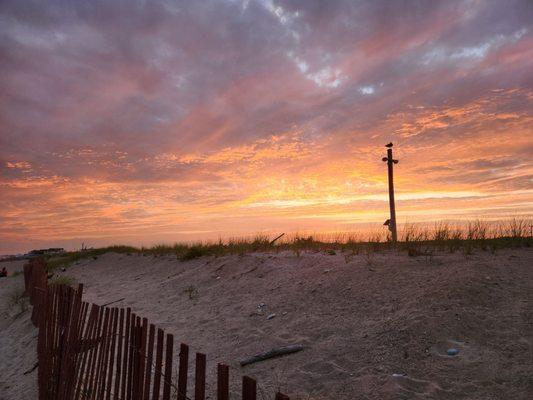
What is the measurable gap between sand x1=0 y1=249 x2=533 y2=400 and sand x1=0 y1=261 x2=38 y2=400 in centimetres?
272

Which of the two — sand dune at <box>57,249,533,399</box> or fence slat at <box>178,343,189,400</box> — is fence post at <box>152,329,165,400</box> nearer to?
fence slat at <box>178,343,189,400</box>

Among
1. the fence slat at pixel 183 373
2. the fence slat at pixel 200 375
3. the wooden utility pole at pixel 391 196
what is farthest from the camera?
the wooden utility pole at pixel 391 196

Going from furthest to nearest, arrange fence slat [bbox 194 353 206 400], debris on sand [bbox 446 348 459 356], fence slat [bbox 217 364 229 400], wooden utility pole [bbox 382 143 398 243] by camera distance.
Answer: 1. wooden utility pole [bbox 382 143 398 243]
2. debris on sand [bbox 446 348 459 356]
3. fence slat [bbox 194 353 206 400]
4. fence slat [bbox 217 364 229 400]

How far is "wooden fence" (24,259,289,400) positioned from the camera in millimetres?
3776

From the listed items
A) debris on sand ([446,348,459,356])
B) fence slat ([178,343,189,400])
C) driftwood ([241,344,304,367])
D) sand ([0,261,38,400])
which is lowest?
sand ([0,261,38,400])

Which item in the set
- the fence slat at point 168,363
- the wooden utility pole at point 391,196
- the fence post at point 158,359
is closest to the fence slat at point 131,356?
the fence post at point 158,359

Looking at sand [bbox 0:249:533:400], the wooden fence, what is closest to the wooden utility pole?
sand [bbox 0:249:533:400]

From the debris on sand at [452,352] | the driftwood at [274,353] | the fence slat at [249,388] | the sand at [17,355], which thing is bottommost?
the sand at [17,355]

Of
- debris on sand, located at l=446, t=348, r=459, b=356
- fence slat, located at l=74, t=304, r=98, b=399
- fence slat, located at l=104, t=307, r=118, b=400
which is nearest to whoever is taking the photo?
fence slat, located at l=104, t=307, r=118, b=400

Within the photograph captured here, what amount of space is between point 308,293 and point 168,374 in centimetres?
478

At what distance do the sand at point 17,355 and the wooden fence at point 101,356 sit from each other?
1205 millimetres

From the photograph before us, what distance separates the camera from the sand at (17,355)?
7.50m

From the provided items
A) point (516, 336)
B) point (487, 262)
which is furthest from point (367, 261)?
point (516, 336)

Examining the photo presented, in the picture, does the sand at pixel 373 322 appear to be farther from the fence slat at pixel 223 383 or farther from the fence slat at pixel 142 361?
the fence slat at pixel 223 383
